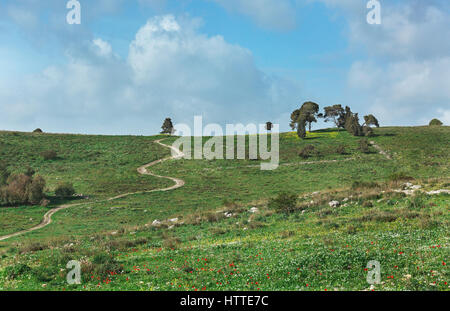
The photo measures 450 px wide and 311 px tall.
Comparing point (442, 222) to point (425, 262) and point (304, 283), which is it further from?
point (304, 283)

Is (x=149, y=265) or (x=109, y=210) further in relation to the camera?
(x=109, y=210)

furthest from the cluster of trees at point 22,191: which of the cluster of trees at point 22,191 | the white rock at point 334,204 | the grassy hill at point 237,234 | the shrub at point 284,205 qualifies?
the white rock at point 334,204

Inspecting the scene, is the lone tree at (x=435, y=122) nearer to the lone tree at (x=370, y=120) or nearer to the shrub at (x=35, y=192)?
the lone tree at (x=370, y=120)

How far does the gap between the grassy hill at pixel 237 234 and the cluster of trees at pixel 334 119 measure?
100ft

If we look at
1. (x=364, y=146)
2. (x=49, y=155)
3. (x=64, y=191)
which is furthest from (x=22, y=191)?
(x=364, y=146)

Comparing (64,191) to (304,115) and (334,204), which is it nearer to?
(334,204)

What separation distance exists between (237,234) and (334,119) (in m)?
103

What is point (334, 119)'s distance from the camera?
4648 inches

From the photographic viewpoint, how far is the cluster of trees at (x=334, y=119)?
10186cm

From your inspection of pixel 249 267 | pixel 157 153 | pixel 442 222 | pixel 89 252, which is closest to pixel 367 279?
pixel 249 267

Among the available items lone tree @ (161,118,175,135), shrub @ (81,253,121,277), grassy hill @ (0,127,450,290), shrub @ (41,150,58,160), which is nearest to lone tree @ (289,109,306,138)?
grassy hill @ (0,127,450,290)

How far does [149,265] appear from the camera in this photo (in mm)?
17047
